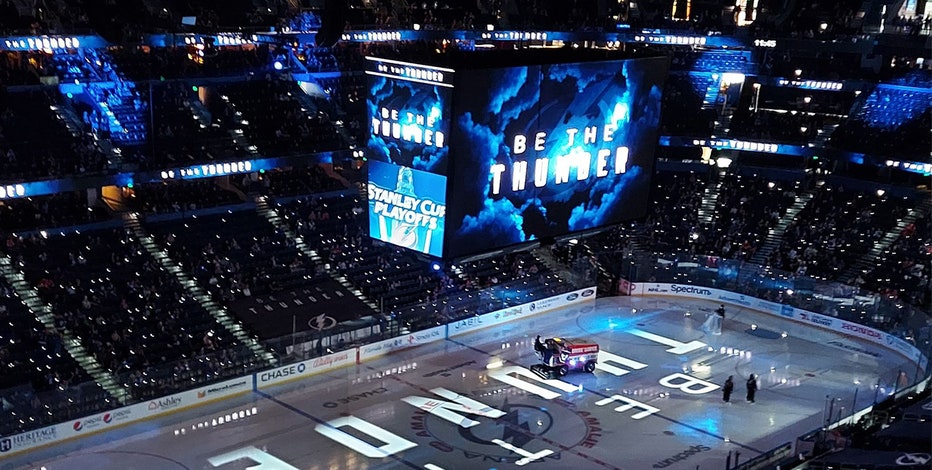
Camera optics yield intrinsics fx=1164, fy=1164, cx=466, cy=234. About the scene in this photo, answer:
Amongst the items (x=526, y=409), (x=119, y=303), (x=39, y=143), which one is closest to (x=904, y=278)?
(x=526, y=409)

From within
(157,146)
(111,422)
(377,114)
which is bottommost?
(111,422)

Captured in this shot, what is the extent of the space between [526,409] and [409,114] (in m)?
11.1

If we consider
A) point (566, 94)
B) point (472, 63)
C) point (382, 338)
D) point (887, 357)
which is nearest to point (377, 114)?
point (472, 63)

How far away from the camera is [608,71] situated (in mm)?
34906

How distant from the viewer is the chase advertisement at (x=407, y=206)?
32250 millimetres

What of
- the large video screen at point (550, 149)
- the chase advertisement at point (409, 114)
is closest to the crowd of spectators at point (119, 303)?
the chase advertisement at point (409, 114)

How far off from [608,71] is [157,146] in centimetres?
2068

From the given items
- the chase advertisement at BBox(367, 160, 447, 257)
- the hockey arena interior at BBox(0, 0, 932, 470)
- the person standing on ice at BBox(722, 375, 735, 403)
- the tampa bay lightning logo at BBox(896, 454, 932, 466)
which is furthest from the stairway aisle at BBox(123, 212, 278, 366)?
the tampa bay lightning logo at BBox(896, 454, 932, 466)

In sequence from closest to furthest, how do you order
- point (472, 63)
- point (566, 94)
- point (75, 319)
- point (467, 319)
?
point (472, 63) < point (566, 94) < point (75, 319) < point (467, 319)

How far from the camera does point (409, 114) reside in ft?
106

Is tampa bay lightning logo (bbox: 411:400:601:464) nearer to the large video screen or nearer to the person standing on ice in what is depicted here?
the person standing on ice

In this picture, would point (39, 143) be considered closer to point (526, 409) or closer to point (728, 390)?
point (526, 409)

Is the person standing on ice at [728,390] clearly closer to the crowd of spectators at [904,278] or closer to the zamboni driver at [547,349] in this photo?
the zamboni driver at [547,349]

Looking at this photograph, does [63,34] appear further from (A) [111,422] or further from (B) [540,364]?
(B) [540,364]
